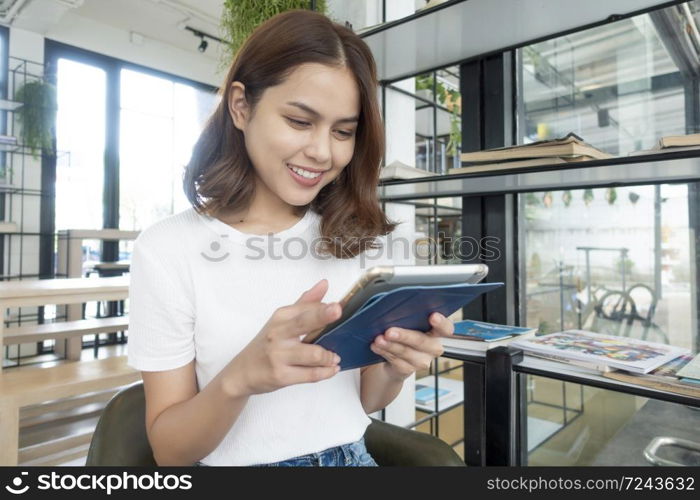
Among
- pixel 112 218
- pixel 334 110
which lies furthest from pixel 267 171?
pixel 112 218

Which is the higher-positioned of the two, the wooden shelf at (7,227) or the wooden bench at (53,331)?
the wooden shelf at (7,227)

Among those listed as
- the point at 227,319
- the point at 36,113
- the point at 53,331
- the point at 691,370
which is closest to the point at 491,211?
the point at 691,370

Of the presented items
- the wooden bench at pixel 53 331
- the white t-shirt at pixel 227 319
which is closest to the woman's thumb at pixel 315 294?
the white t-shirt at pixel 227 319

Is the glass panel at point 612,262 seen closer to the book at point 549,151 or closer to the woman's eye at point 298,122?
the book at point 549,151

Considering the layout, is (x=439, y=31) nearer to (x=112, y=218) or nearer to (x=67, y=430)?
(x=67, y=430)

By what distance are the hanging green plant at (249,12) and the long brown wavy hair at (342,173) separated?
689 millimetres

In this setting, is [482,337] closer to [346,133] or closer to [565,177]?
[565,177]

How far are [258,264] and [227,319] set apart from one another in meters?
0.12

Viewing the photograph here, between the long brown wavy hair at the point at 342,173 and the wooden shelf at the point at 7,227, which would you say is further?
the wooden shelf at the point at 7,227

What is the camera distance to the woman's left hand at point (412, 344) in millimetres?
623

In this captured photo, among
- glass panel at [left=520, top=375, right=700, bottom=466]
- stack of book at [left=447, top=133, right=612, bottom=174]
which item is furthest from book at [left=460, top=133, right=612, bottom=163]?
glass panel at [left=520, top=375, right=700, bottom=466]

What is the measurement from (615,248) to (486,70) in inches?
25.4

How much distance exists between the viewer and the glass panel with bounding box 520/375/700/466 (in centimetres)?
125

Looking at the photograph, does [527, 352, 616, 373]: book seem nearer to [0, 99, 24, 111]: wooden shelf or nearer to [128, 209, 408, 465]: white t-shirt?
[128, 209, 408, 465]: white t-shirt
